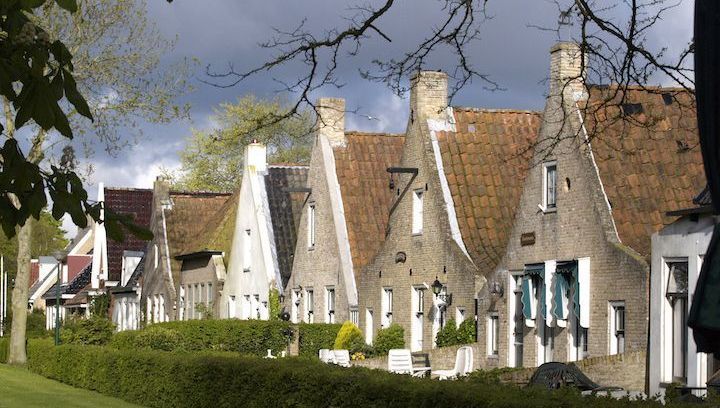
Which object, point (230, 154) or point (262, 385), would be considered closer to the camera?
point (262, 385)

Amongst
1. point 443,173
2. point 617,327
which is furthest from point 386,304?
point 617,327

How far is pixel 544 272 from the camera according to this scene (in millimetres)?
32250

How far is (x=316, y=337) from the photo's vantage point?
43.8 meters

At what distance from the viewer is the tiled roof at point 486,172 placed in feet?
125

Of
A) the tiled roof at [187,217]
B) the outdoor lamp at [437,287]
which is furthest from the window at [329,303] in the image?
the tiled roof at [187,217]

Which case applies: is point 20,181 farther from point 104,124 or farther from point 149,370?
point 104,124

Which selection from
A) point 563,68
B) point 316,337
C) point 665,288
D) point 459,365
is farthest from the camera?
point 316,337

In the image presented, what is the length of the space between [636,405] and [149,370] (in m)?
18.0

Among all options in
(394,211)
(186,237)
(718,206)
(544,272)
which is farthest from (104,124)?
(718,206)

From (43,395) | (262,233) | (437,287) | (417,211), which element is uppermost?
(417,211)

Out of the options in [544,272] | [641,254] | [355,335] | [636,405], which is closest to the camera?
[636,405]

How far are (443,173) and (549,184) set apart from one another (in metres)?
6.40

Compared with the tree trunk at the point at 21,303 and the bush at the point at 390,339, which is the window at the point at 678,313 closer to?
the bush at the point at 390,339

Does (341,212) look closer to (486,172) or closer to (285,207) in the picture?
(486,172)
